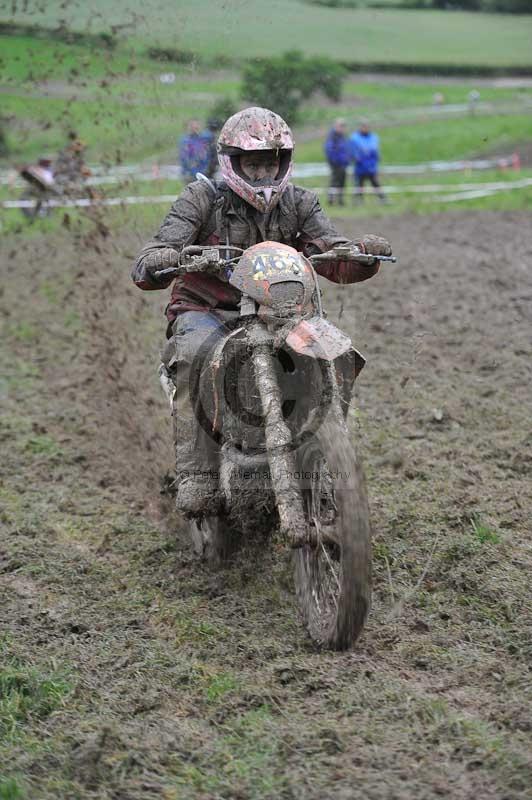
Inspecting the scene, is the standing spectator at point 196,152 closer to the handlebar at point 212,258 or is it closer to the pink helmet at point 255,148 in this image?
the pink helmet at point 255,148

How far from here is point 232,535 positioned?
5.86 m

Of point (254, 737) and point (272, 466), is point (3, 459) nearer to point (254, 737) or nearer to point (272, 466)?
point (272, 466)

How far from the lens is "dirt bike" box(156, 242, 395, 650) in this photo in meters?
4.42

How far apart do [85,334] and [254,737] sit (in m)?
8.31

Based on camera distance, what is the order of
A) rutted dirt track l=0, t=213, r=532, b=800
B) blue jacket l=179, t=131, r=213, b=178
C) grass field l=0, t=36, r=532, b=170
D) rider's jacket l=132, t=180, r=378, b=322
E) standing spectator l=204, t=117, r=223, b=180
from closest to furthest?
1. rutted dirt track l=0, t=213, r=532, b=800
2. rider's jacket l=132, t=180, r=378, b=322
3. standing spectator l=204, t=117, r=223, b=180
4. blue jacket l=179, t=131, r=213, b=178
5. grass field l=0, t=36, r=532, b=170

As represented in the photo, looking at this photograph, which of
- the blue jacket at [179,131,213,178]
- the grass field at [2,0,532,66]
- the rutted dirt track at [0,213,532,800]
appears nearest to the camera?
the rutted dirt track at [0,213,532,800]

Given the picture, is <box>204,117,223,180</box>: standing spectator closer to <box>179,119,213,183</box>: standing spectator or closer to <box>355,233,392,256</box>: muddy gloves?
<box>179,119,213,183</box>: standing spectator

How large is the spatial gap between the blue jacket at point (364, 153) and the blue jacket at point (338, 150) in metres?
0.14

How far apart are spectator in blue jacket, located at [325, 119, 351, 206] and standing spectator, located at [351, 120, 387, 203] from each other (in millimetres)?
187

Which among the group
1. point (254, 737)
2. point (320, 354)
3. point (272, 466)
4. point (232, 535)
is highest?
point (320, 354)

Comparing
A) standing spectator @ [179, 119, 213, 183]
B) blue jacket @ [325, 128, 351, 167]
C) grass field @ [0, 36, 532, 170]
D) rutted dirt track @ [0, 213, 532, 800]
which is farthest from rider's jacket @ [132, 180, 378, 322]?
blue jacket @ [325, 128, 351, 167]

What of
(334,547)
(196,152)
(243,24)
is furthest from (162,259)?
(243,24)

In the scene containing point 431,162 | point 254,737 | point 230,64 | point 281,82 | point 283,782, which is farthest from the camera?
point 431,162

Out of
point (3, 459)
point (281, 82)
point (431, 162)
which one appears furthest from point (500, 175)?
point (3, 459)
